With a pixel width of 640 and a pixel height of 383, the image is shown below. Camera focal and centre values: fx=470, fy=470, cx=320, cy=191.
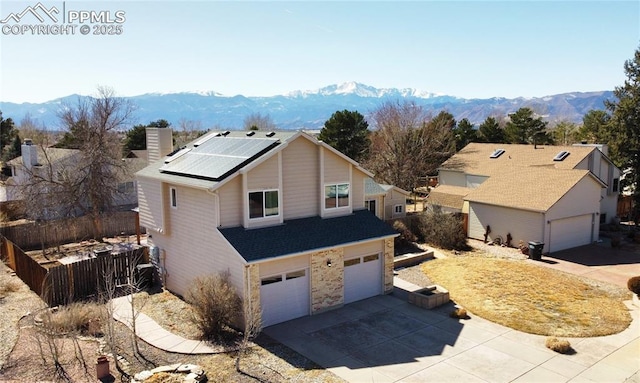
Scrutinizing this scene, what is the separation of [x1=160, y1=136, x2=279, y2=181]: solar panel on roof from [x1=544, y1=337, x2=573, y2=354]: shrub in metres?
11.9

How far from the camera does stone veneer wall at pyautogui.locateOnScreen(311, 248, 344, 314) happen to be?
706 inches

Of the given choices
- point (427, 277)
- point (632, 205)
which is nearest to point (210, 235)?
point (427, 277)

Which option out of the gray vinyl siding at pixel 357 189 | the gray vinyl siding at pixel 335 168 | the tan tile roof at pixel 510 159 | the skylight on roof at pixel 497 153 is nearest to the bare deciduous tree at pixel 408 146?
the tan tile roof at pixel 510 159

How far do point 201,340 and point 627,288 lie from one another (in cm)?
1871

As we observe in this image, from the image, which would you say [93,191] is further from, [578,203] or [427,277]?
[578,203]

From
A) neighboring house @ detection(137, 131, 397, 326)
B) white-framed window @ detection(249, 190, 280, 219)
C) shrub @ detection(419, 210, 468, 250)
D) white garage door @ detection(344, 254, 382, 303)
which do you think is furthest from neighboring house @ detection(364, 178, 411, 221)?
white-framed window @ detection(249, 190, 280, 219)

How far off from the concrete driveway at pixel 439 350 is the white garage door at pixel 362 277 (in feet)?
4.28

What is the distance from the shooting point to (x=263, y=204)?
17.9 m

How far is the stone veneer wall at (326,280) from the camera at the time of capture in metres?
17.9

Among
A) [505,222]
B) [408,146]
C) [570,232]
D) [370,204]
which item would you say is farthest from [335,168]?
[408,146]

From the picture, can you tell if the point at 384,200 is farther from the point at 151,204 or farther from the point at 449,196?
the point at 151,204

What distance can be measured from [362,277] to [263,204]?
17.5 ft

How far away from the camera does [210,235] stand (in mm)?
17562

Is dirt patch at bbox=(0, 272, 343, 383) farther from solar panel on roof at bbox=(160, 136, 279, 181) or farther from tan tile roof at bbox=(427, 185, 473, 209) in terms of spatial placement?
tan tile roof at bbox=(427, 185, 473, 209)
